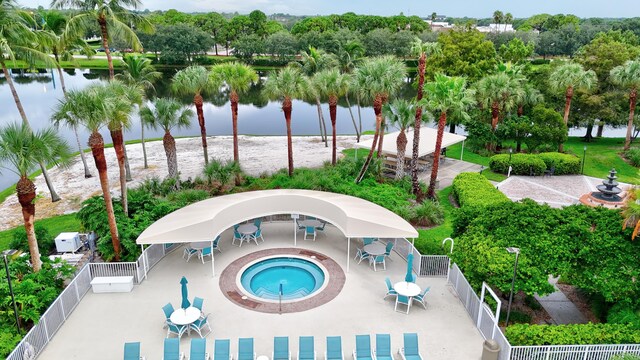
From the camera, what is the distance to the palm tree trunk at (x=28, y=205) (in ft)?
50.7

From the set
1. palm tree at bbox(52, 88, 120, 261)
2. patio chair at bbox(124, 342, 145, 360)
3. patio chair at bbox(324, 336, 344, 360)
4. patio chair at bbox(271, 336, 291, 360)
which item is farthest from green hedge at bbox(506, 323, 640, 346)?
palm tree at bbox(52, 88, 120, 261)

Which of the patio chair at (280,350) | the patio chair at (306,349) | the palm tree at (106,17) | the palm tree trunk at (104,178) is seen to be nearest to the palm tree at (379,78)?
the palm tree at (106,17)

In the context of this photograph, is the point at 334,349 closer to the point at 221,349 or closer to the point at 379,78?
the point at 221,349

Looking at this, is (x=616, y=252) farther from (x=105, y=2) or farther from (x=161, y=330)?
(x=105, y=2)

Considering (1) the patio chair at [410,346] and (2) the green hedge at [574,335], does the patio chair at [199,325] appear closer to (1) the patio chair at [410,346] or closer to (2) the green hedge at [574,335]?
(1) the patio chair at [410,346]

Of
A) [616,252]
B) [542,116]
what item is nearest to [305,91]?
[616,252]

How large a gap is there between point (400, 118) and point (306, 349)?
18.8m

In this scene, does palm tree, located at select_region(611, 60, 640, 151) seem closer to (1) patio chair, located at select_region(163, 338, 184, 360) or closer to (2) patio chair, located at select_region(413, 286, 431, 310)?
(2) patio chair, located at select_region(413, 286, 431, 310)

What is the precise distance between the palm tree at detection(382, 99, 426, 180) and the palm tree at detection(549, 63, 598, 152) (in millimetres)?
17130

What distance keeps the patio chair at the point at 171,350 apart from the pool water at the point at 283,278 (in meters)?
4.31

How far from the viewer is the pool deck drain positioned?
15.9m

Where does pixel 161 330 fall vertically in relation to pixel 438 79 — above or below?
below

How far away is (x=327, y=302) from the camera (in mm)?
16266

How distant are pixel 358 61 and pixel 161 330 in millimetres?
31632
